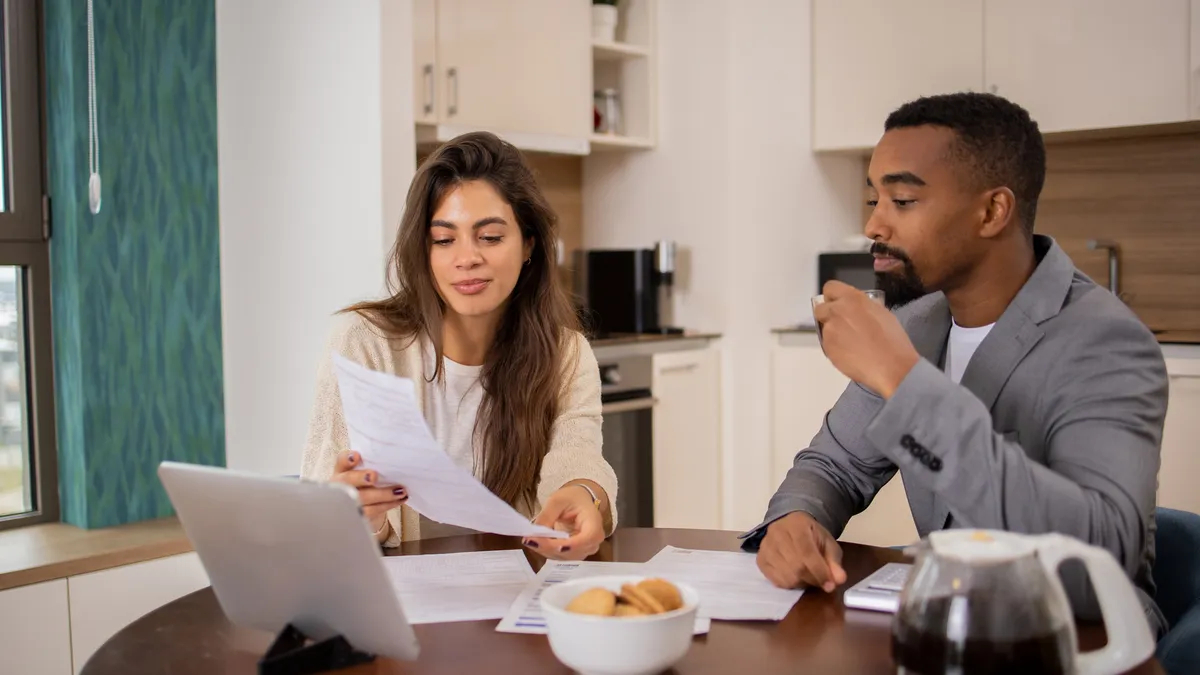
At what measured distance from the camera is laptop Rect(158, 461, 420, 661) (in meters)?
0.99

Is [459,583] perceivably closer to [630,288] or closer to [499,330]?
[499,330]

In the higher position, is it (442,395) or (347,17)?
(347,17)

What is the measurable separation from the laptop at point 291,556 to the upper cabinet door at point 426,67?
7.83 ft

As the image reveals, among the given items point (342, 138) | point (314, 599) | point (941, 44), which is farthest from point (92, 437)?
point (941, 44)

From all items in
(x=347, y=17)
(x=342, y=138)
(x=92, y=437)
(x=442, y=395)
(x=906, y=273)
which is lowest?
(x=92, y=437)

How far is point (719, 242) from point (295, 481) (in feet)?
10.8

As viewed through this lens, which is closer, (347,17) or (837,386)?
(347,17)

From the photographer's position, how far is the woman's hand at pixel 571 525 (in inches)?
56.9

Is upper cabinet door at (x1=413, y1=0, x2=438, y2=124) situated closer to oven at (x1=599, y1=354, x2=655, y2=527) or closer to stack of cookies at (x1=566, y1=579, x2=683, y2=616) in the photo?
oven at (x1=599, y1=354, x2=655, y2=527)

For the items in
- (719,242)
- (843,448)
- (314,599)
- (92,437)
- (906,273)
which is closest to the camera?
(314,599)

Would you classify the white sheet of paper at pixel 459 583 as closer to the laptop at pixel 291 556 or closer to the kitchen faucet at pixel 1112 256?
the laptop at pixel 291 556

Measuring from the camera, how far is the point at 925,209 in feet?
4.94

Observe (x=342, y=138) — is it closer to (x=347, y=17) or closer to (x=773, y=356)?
(x=347, y=17)

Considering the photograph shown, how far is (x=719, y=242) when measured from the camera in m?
4.18
